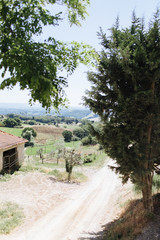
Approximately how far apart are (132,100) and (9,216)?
9.38m

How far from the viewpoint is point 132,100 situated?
25.2 feet

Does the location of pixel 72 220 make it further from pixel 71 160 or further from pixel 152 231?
pixel 71 160

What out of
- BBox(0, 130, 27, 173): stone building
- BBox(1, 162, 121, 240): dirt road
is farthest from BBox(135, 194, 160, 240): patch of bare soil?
BBox(0, 130, 27, 173): stone building

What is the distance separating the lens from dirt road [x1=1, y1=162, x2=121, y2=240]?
8.93m

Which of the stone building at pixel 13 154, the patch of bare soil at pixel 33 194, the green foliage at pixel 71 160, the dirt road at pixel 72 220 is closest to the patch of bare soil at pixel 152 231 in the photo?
the dirt road at pixel 72 220

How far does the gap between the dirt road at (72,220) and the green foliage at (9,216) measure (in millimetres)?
595

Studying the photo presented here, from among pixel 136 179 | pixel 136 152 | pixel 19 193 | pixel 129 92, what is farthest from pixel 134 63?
pixel 19 193

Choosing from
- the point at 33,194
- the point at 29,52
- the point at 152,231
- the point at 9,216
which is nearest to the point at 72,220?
the point at 9,216

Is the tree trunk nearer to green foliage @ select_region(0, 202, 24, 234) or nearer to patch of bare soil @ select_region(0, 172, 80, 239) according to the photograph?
patch of bare soil @ select_region(0, 172, 80, 239)

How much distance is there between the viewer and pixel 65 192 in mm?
16656

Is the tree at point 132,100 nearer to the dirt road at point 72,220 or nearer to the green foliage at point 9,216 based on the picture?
the dirt road at point 72,220

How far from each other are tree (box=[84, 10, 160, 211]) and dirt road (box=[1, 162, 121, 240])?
12.1 feet

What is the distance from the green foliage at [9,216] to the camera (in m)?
9.16

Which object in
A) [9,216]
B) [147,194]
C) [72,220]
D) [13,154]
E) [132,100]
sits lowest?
[72,220]
